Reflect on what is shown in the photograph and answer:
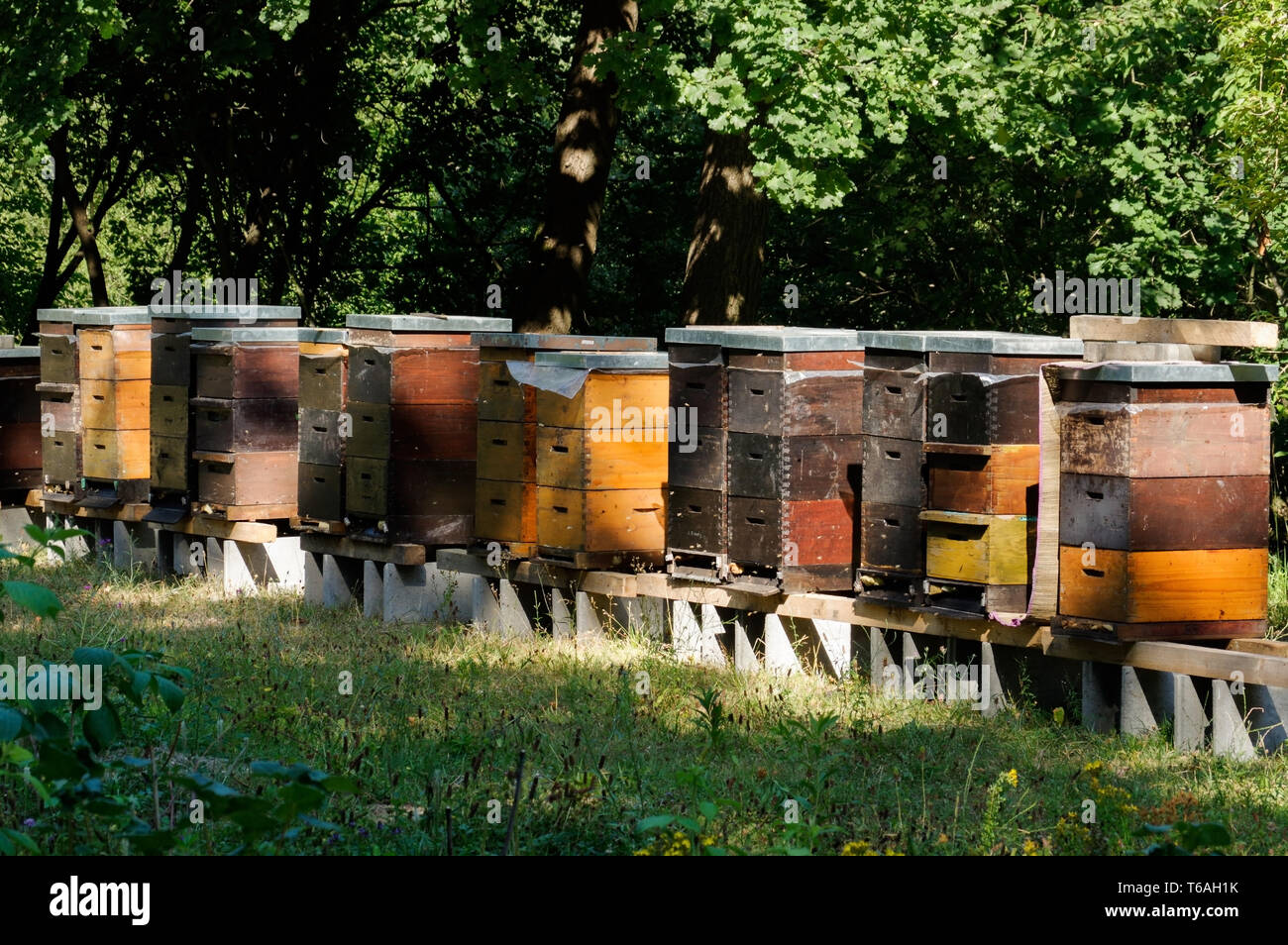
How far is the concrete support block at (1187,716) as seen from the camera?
23.2 ft

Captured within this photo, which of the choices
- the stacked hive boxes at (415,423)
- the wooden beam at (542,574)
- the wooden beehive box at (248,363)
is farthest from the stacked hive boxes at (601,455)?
the wooden beehive box at (248,363)

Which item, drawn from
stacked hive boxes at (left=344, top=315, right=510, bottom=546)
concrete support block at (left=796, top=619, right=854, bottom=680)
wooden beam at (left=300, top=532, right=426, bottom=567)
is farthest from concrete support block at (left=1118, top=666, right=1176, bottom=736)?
wooden beam at (left=300, top=532, right=426, bottom=567)

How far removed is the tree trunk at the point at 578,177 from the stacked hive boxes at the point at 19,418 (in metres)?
4.57

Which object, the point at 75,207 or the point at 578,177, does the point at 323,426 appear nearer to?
the point at 578,177

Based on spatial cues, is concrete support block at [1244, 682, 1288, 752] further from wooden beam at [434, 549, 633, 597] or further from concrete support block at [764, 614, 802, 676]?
wooden beam at [434, 549, 633, 597]

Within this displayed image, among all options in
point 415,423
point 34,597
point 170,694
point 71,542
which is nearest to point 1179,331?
point 415,423

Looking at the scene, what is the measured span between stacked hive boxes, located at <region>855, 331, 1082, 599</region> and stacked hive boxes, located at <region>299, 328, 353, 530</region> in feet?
13.1

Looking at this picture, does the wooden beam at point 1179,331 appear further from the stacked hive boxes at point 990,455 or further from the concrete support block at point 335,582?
the concrete support block at point 335,582

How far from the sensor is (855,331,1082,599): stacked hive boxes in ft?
25.6

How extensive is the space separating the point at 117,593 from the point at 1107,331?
23.2 ft

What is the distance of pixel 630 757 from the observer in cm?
686

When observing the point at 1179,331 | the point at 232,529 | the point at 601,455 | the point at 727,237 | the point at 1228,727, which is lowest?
the point at 1228,727

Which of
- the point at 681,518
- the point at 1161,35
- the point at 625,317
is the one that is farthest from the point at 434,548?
the point at 625,317

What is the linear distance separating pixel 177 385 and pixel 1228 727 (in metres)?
7.88
